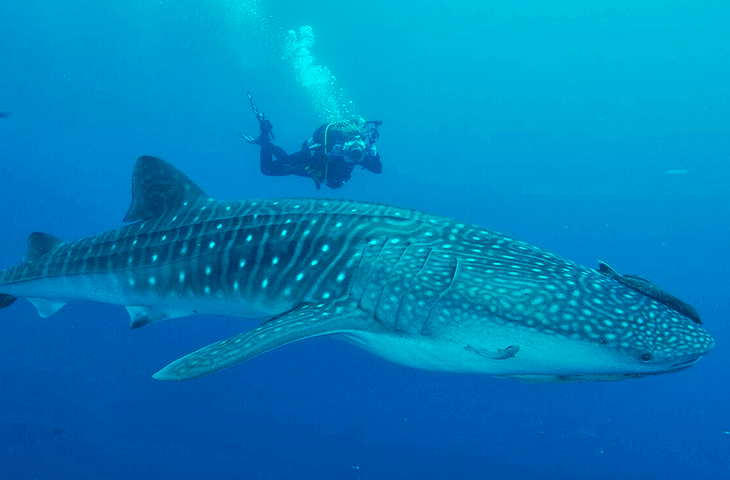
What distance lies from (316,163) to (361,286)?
25.8 feet

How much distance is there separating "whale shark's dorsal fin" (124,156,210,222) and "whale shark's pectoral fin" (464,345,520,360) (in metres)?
3.35

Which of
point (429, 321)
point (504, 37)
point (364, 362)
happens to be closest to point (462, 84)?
point (504, 37)

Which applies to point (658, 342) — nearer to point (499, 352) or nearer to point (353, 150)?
point (499, 352)

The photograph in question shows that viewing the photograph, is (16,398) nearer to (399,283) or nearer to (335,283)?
(335,283)

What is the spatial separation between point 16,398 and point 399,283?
30.9ft

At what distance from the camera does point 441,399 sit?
9.61 m

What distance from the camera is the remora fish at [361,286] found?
2688 mm

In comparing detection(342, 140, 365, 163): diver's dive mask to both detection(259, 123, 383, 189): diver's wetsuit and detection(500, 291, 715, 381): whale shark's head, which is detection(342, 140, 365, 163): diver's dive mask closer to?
detection(259, 123, 383, 189): diver's wetsuit

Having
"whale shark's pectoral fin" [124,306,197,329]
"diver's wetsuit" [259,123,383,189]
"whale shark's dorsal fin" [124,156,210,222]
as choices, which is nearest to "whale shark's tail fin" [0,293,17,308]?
"whale shark's pectoral fin" [124,306,197,329]

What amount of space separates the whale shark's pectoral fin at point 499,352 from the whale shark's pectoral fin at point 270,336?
802 millimetres

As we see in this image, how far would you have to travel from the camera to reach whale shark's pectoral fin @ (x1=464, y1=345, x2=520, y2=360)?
275cm

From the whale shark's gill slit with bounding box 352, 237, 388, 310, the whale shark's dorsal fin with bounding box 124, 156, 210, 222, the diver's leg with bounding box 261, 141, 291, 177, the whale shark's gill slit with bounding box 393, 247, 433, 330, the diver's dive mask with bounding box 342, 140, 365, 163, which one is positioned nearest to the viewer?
the whale shark's gill slit with bounding box 393, 247, 433, 330

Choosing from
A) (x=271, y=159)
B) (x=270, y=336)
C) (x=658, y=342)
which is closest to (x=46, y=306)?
(x=270, y=336)

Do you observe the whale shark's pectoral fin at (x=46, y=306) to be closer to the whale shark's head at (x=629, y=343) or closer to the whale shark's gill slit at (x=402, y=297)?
the whale shark's gill slit at (x=402, y=297)
